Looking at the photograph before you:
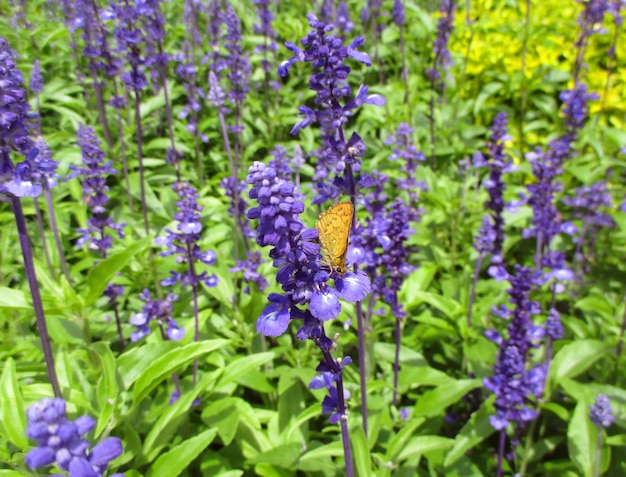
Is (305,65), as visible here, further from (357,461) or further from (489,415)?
(357,461)

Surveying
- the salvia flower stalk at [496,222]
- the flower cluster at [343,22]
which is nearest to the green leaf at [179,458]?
the salvia flower stalk at [496,222]

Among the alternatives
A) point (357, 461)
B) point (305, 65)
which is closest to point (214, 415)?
point (357, 461)

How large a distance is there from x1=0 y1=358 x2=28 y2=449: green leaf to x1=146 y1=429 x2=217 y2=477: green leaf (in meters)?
0.73

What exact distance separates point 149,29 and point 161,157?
2.93 meters

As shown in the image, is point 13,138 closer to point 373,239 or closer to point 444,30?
point 373,239

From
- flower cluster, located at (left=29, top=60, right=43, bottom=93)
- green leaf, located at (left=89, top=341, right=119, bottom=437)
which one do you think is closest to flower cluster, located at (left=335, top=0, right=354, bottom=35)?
flower cluster, located at (left=29, top=60, right=43, bottom=93)

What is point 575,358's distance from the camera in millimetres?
4129

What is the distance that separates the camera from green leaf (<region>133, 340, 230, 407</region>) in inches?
117

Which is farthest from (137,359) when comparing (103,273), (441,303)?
(441,303)

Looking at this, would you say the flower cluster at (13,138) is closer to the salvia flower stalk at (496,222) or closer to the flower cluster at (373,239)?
the flower cluster at (373,239)

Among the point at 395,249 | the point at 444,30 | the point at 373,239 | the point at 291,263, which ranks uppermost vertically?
the point at 444,30

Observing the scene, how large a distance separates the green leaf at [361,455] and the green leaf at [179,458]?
88cm

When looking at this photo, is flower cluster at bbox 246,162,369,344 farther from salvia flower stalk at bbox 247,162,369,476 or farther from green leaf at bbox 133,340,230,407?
green leaf at bbox 133,340,230,407

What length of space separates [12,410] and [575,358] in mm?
4036
